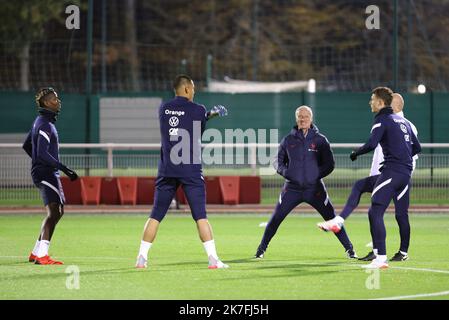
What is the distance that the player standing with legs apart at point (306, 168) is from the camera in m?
14.7

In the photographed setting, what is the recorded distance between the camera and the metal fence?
25203 millimetres

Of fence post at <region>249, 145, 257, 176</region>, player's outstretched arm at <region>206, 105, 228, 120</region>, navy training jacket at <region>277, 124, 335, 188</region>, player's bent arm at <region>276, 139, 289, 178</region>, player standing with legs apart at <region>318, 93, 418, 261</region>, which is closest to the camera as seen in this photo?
player's outstretched arm at <region>206, 105, 228, 120</region>

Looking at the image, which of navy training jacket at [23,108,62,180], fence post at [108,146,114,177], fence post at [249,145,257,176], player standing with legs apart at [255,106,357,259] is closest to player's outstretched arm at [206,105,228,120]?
player standing with legs apart at [255,106,357,259]

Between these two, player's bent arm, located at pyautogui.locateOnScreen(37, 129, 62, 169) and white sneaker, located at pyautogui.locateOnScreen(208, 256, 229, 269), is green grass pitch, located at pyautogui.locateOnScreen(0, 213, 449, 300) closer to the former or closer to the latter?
white sneaker, located at pyautogui.locateOnScreen(208, 256, 229, 269)

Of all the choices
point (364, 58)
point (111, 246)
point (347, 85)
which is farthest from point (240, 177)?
point (364, 58)

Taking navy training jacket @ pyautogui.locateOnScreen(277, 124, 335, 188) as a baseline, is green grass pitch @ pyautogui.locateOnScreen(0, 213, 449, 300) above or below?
below

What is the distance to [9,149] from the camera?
2570cm

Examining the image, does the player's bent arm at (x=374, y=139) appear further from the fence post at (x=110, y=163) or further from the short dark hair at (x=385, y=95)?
the fence post at (x=110, y=163)

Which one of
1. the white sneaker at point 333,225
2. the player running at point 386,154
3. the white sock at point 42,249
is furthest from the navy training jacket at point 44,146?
the player running at point 386,154

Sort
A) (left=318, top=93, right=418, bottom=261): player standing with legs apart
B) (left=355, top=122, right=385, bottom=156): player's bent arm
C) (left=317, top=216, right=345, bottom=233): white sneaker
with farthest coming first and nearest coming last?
(left=318, top=93, right=418, bottom=261): player standing with legs apart
(left=317, top=216, right=345, bottom=233): white sneaker
(left=355, top=122, right=385, bottom=156): player's bent arm

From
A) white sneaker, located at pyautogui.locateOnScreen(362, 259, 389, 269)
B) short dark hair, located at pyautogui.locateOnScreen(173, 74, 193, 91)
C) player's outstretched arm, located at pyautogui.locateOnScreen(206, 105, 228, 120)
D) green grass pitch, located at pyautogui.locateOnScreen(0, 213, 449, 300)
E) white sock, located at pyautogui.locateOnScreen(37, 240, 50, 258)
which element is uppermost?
short dark hair, located at pyautogui.locateOnScreen(173, 74, 193, 91)

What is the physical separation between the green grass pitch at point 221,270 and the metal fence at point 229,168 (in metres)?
4.06

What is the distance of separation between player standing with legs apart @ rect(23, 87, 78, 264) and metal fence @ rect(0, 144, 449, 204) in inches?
423

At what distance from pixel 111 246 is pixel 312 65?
34.5m
